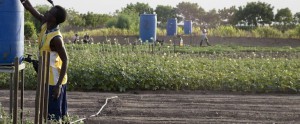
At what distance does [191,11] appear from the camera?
69.5 metres

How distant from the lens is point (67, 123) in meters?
5.07

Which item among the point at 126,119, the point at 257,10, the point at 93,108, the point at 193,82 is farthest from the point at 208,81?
the point at 257,10

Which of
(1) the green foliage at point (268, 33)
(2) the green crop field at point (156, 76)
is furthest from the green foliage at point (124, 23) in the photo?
(2) the green crop field at point (156, 76)

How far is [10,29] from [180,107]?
371 cm

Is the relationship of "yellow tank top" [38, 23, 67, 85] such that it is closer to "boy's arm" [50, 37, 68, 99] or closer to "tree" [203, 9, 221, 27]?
"boy's arm" [50, 37, 68, 99]

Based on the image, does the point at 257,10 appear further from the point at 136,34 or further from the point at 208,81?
the point at 208,81

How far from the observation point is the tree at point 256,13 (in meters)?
48.9

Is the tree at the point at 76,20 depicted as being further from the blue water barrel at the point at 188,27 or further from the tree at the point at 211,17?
the tree at the point at 211,17

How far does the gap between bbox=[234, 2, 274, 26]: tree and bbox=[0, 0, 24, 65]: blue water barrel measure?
45.1 m

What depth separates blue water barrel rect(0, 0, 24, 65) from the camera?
483 cm

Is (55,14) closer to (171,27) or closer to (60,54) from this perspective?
(60,54)

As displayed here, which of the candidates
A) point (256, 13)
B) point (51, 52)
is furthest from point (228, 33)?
A: point (51, 52)

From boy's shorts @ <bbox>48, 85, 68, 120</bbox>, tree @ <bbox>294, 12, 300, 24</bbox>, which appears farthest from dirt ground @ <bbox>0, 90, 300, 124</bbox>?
tree @ <bbox>294, 12, 300, 24</bbox>

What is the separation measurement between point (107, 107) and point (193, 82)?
3.07 m
